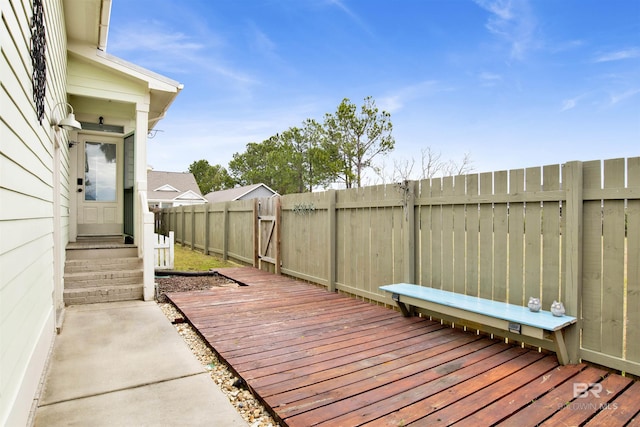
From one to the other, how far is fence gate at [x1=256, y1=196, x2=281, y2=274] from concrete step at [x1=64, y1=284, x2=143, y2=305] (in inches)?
109

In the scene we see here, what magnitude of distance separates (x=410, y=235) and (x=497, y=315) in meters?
1.54

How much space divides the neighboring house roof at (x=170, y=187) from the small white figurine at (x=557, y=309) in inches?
1066

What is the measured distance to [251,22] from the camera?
12.6 m

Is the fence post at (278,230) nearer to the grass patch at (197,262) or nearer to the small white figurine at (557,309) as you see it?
the grass patch at (197,262)

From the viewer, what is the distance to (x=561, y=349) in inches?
114

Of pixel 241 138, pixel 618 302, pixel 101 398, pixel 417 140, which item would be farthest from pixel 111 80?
pixel 241 138

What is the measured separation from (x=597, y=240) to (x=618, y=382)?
106 cm

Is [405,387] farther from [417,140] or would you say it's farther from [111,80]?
[417,140]

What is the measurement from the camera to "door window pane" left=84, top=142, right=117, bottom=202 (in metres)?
6.84

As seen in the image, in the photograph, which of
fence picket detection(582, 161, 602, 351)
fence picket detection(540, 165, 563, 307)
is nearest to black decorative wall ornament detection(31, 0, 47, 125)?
fence picket detection(540, 165, 563, 307)

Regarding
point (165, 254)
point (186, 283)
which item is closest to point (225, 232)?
point (165, 254)

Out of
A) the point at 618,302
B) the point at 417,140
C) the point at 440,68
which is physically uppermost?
the point at 440,68


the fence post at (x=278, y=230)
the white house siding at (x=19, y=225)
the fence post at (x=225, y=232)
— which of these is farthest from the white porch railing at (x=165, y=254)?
the white house siding at (x=19, y=225)

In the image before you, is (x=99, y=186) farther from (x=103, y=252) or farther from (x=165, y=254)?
(x=165, y=254)
